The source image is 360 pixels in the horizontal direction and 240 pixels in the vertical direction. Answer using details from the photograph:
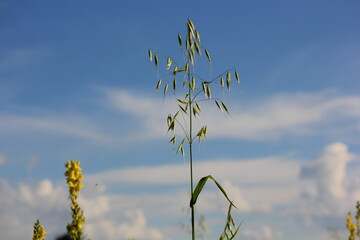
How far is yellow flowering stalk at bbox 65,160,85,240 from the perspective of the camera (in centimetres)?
470

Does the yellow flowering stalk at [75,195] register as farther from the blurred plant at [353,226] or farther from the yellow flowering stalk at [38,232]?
the blurred plant at [353,226]

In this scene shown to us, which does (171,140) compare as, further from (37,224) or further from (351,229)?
(351,229)

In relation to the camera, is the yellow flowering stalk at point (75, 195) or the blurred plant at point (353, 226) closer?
the yellow flowering stalk at point (75, 195)

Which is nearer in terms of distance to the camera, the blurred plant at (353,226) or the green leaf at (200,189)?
the green leaf at (200,189)

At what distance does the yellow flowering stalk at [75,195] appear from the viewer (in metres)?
4.70

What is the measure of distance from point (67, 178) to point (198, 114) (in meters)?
1.79

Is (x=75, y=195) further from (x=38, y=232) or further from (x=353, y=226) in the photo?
(x=353, y=226)

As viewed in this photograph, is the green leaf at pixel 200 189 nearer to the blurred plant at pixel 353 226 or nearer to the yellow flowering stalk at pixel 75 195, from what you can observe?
the yellow flowering stalk at pixel 75 195

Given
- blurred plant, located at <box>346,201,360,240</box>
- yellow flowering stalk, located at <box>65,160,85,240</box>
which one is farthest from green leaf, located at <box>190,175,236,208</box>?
blurred plant, located at <box>346,201,360,240</box>

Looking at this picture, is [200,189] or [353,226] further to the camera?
[353,226]

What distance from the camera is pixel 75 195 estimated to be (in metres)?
4.82

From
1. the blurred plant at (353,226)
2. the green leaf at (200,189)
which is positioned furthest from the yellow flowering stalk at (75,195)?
the blurred plant at (353,226)

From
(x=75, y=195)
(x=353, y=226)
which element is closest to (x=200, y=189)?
Result: (x=75, y=195)

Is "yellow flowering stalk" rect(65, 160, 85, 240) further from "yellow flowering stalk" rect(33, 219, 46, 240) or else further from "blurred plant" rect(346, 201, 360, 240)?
"blurred plant" rect(346, 201, 360, 240)
